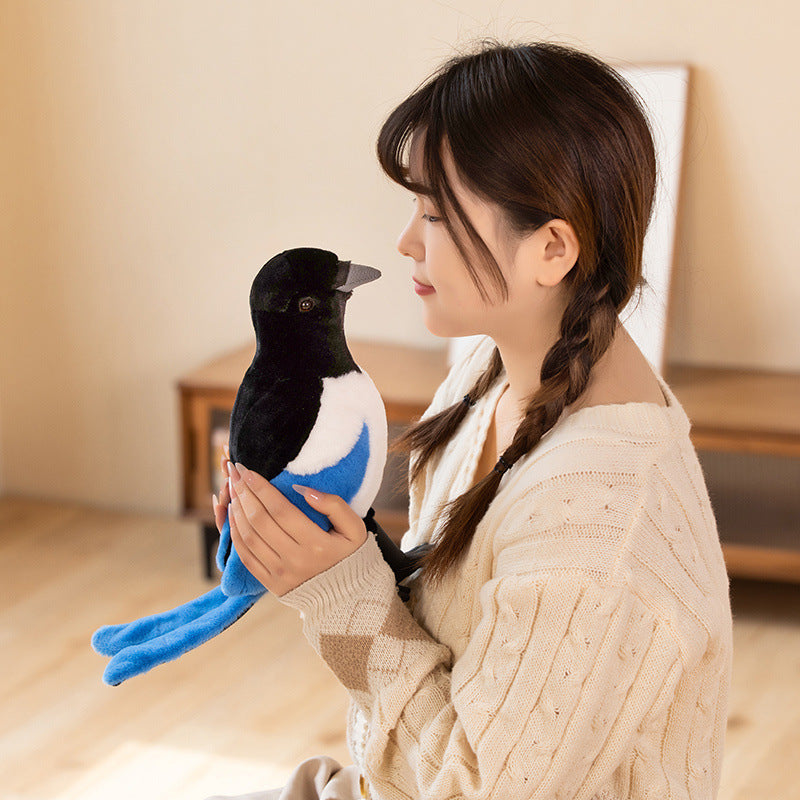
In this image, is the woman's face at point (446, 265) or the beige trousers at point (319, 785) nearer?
the woman's face at point (446, 265)

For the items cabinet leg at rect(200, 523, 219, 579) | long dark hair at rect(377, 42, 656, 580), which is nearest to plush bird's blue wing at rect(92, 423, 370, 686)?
long dark hair at rect(377, 42, 656, 580)

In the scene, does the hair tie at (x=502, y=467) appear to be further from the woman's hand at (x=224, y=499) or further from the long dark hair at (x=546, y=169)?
the woman's hand at (x=224, y=499)

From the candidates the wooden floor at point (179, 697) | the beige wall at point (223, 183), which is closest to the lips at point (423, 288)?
the wooden floor at point (179, 697)

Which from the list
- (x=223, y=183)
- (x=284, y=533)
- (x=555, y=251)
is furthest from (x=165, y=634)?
(x=223, y=183)

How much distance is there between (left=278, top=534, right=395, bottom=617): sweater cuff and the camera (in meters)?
0.98

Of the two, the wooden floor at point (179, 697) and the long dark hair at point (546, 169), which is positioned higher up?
the long dark hair at point (546, 169)

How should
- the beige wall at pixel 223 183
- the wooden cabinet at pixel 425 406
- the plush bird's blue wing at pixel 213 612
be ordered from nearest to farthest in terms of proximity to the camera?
the plush bird's blue wing at pixel 213 612, the wooden cabinet at pixel 425 406, the beige wall at pixel 223 183

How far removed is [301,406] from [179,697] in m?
1.39

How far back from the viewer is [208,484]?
104 inches

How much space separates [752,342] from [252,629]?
136cm

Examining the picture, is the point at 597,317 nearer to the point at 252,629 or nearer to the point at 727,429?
the point at 727,429

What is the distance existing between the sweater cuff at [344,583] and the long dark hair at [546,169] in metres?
0.07

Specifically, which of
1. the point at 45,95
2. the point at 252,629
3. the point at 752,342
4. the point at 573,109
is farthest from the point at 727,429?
the point at 45,95

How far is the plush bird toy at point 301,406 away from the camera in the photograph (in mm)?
974
